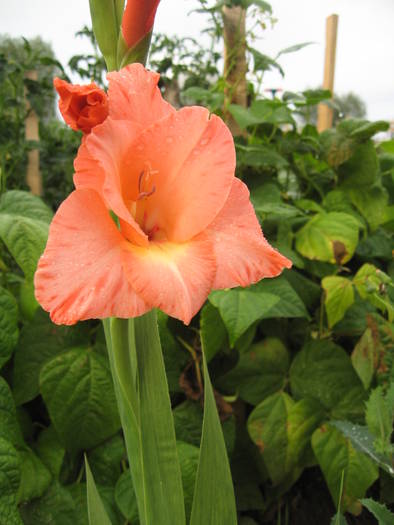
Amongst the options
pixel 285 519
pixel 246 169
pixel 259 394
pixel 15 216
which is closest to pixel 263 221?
pixel 246 169

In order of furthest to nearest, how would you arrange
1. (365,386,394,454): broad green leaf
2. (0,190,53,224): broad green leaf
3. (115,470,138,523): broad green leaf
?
(0,190,53,224): broad green leaf, (115,470,138,523): broad green leaf, (365,386,394,454): broad green leaf

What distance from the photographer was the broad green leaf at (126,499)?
2.02ft

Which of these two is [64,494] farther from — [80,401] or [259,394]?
[259,394]

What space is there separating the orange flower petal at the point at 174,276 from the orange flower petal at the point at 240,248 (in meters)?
0.01

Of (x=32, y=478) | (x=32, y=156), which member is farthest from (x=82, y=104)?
(x=32, y=156)

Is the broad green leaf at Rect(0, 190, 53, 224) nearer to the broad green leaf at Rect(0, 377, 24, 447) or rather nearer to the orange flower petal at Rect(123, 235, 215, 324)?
the broad green leaf at Rect(0, 377, 24, 447)

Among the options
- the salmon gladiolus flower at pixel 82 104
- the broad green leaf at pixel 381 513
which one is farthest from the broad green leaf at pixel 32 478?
the salmon gladiolus flower at pixel 82 104

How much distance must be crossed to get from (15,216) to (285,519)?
2.36 ft

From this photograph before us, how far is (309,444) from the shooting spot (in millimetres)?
760

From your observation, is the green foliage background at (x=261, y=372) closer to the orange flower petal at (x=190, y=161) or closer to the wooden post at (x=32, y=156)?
the wooden post at (x=32, y=156)

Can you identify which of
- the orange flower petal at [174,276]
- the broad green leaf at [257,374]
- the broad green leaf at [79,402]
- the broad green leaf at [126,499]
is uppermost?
the orange flower petal at [174,276]

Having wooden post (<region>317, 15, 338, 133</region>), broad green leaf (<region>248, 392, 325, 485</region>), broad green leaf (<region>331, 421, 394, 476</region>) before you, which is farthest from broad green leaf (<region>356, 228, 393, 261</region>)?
wooden post (<region>317, 15, 338, 133</region>)

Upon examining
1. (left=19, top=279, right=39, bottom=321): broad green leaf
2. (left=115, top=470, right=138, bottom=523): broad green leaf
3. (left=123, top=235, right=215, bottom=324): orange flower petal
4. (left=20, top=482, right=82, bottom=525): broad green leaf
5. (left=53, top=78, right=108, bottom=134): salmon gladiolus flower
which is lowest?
(left=20, top=482, right=82, bottom=525): broad green leaf

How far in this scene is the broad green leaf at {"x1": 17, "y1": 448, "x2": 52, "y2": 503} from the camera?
2.07ft
